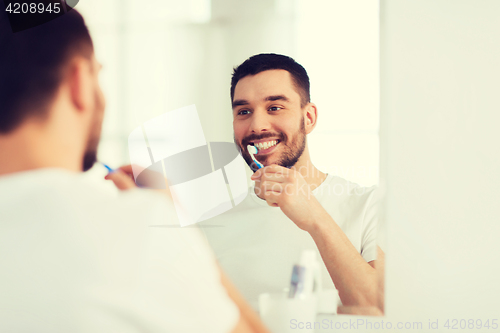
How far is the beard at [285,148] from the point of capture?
1030 millimetres

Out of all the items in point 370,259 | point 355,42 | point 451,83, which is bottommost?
point 370,259

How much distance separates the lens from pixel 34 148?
0.92m

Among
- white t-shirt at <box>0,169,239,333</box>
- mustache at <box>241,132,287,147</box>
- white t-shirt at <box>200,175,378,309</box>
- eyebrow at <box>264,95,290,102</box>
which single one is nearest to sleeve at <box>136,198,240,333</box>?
white t-shirt at <box>0,169,239,333</box>

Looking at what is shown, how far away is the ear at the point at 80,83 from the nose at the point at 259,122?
0.43 meters

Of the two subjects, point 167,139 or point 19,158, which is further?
point 167,139

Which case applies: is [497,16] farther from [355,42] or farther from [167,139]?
[167,139]

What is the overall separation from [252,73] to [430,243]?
0.65 m

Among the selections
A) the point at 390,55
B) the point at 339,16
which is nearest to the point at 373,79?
the point at 390,55

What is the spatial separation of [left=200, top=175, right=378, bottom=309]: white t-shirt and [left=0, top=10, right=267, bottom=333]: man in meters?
0.09

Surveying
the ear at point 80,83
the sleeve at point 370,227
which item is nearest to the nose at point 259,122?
the sleeve at point 370,227

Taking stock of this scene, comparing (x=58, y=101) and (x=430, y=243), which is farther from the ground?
(x=58, y=101)

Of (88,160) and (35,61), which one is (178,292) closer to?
(88,160)

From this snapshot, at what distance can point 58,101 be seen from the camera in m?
0.94

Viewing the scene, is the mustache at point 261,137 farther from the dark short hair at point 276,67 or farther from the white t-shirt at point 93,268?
the white t-shirt at point 93,268
